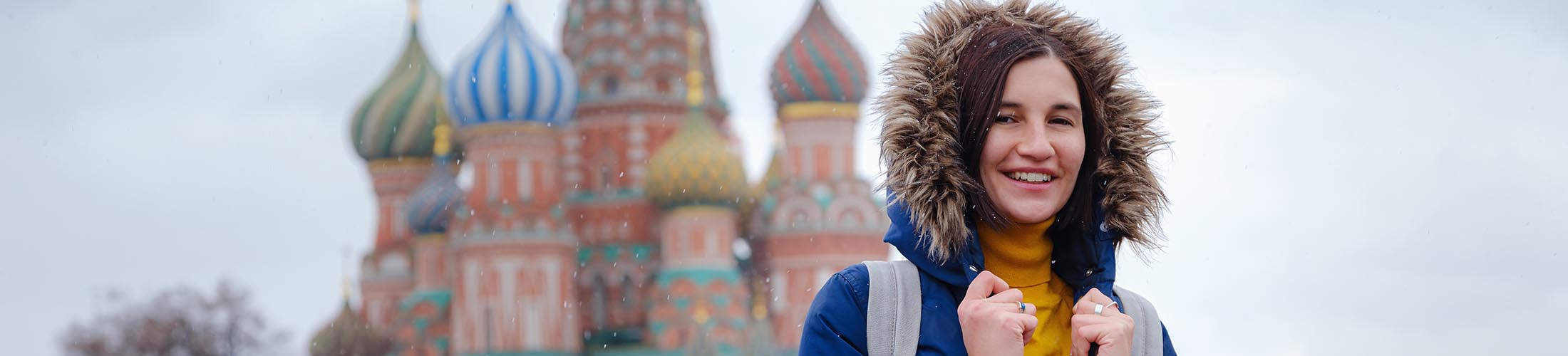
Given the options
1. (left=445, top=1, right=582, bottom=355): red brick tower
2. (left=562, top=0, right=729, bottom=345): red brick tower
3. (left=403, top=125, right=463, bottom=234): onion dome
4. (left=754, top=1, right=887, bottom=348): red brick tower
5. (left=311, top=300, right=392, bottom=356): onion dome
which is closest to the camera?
(left=445, top=1, right=582, bottom=355): red brick tower

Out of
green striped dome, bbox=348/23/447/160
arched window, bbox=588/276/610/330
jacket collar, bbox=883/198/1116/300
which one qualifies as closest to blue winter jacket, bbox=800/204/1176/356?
jacket collar, bbox=883/198/1116/300

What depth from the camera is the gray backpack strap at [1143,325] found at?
5.12 ft

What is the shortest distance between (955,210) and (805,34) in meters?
24.4

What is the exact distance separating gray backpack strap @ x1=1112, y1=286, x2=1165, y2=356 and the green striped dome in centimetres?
2595

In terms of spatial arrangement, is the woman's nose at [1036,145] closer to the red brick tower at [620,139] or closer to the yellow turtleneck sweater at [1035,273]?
the yellow turtleneck sweater at [1035,273]

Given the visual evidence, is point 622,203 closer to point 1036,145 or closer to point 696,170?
point 696,170

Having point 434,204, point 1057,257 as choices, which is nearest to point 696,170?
point 434,204

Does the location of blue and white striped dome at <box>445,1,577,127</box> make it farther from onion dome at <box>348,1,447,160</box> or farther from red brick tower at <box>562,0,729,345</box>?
onion dome at <box>348,1,447,160</box>

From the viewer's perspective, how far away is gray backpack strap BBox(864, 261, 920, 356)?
1472 millimetres

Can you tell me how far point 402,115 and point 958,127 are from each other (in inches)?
1054

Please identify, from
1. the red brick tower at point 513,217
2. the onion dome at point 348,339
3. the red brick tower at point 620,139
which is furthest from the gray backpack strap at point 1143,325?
the onion dome at point 348,339

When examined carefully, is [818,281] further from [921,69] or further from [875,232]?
[921,69]

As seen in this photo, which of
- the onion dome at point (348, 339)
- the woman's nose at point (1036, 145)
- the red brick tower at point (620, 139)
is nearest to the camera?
the woman's nose at point (1036, 145)

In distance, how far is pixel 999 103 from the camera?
5.10 feet
